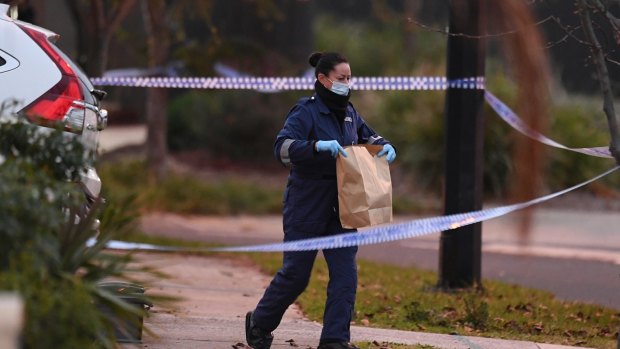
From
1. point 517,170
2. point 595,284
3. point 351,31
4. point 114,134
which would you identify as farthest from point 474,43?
point 351,31

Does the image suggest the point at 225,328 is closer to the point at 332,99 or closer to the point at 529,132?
the point at 332,99

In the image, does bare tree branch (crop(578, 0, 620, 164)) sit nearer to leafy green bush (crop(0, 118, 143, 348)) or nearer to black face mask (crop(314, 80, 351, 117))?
black face mask (crop(314, 80, 351, 117))

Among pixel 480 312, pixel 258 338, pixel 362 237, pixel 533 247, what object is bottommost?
pixel 533 247

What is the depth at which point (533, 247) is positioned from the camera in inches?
522

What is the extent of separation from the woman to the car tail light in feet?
4.35

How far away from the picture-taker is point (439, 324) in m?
8.18

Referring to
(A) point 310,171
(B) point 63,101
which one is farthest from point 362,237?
(B) point 63,101

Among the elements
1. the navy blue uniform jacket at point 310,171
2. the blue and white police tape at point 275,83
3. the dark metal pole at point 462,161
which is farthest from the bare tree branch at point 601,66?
the blue and white police tape at point 275,83

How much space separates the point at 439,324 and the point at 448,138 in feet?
6.13

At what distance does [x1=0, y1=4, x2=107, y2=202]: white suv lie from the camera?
708cm

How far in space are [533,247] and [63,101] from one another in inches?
289

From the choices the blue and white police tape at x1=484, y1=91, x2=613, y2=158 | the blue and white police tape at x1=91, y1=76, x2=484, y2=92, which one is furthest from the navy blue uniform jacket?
the blue and white police tape at x1=91, y1=76, x2=484, y2=92

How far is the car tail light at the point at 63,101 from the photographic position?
7.03 m

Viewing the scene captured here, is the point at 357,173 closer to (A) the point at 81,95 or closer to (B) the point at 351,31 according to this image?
(A) the point at 81,95
